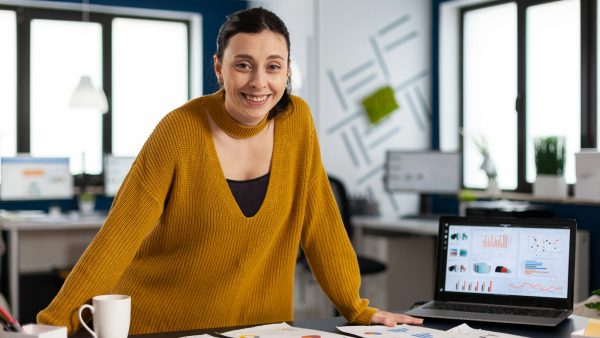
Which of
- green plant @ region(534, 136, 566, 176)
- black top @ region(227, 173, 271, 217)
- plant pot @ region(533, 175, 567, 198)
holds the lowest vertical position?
plant pot @ region(533, 175, 567, 198)

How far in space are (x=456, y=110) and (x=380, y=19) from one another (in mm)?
880

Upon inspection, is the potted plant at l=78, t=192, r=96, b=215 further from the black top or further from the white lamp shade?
the black top

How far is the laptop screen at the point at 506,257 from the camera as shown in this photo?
2049 millimetres

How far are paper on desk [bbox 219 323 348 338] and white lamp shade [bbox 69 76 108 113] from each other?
405 cm

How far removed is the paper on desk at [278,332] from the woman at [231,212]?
17 cm

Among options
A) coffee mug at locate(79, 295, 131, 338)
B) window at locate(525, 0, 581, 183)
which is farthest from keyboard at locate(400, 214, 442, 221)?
coffee mug at locate(79, 295, 131, 338)

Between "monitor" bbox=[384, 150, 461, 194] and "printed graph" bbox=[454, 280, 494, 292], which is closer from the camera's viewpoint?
"printed graph" bbox=[454, 280, 494, 292]

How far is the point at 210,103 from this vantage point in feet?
6.38

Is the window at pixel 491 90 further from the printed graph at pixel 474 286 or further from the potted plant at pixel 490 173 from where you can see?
the printed graph at pixel 474 286

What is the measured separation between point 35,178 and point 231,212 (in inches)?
165

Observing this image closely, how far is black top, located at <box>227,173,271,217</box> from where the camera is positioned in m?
1.90

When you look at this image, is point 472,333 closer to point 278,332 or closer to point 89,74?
point 278,332

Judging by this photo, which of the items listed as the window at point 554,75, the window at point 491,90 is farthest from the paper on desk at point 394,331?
the window at point 491,90

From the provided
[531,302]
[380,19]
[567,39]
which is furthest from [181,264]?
[380,19]
